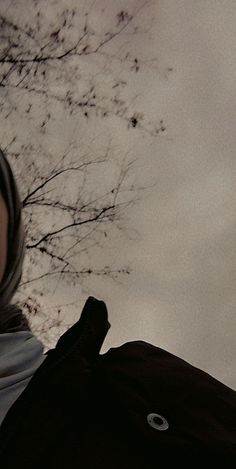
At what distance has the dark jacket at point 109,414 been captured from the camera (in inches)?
50.8

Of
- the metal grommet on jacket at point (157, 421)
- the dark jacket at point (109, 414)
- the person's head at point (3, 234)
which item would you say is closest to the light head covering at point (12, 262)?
the person's head at point (3, 234)

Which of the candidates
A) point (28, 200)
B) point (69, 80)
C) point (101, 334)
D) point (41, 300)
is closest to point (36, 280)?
point (41, 300)

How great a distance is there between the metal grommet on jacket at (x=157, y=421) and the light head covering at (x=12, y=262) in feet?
2.47

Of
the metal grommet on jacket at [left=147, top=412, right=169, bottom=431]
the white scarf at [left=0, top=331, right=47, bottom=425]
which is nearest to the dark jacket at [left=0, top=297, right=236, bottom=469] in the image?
the metal grommet on jacket at [left=147, top=412, right=169, bottom=431]

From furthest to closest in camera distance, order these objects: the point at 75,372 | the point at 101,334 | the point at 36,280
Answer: the point at 36,280, the point at 101,334, the point at 75,372

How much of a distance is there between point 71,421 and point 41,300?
201 inches

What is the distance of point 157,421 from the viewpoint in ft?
4.47

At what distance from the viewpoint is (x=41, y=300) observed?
6.40 meters

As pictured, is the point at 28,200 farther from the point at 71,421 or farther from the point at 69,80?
the point at 71,421

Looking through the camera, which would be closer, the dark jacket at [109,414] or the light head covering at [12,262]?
the dark jacket at [109,414]

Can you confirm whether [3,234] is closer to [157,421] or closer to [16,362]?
[16,362]

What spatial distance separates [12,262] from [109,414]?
0.80 metres

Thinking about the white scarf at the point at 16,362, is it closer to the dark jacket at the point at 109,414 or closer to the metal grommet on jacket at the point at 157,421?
the dark jacket at the point at 109,414

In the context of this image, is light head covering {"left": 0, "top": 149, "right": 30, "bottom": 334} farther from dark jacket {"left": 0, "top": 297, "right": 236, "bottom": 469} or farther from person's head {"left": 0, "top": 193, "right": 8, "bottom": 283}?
dark jacket {"left": 0, "top": 297, "right": 236, "bottom": 469}
